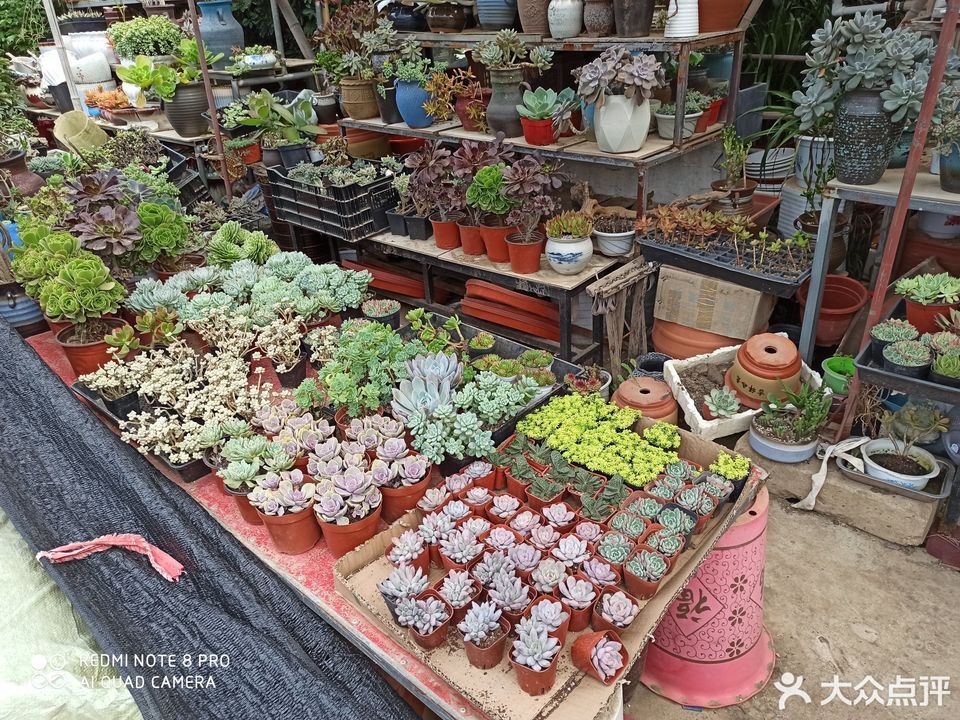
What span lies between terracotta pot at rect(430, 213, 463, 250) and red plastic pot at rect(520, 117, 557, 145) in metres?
0.60

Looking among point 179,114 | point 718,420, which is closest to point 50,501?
point 718,420

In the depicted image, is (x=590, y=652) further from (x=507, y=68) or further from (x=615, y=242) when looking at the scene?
(x=507, y=68)

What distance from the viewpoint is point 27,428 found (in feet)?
7.10

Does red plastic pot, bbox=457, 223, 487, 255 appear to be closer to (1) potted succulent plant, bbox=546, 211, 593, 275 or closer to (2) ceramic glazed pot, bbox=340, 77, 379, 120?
(1) potted succulent plant, bbox=546, 211, 593, 275

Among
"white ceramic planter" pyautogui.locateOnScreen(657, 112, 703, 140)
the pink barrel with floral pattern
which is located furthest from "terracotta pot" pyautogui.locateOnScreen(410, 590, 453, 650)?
"white ceramic planter" pyautogui.locateOnScreen(657, 112, 703, 140)

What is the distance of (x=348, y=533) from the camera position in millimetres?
1720

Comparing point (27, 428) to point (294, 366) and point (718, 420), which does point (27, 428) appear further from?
point (718, 420)

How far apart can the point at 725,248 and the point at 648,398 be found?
1.15 m

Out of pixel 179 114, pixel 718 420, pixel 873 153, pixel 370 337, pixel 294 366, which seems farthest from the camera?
pixel 179 114

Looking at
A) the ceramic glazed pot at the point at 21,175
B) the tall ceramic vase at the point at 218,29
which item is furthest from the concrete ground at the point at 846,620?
the tall ceramic vase at the point at 218,29

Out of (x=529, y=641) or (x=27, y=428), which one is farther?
(x=27, y=428)

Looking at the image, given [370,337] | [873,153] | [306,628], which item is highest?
[873,153]

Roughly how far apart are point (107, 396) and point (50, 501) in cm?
45

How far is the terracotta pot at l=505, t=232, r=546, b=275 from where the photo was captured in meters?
3.45
